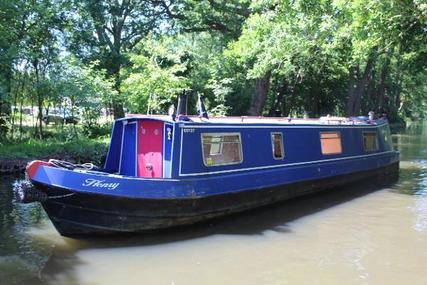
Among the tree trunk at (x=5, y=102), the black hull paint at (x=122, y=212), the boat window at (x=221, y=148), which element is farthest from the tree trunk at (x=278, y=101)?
the black hull paint at (x=122, y=212)

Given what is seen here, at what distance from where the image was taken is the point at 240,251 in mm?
8234

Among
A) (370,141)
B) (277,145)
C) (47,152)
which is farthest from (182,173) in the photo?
(370,141)

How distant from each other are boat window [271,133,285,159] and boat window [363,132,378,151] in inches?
193

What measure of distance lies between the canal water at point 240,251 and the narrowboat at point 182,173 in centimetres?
37

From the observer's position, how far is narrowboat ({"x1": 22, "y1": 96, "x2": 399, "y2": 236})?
822 cm

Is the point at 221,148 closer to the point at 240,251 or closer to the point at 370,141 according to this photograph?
the point at 240,251

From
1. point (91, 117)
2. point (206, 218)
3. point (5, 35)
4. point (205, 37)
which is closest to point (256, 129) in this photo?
point (206, 218)

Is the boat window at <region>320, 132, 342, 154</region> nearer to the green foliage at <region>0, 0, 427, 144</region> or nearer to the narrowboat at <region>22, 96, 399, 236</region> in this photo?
the narrowboat at <region>22, 96, 399, 236</region>

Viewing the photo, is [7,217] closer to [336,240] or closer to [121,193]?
[121,193]

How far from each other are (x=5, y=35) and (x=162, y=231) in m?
9.59

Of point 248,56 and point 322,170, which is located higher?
point 248,56

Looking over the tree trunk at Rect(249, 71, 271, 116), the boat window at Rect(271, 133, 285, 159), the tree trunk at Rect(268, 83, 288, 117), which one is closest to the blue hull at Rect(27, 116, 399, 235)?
the boat window at Rect(271, 133, 285, 159)

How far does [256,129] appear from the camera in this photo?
11047 millimetres

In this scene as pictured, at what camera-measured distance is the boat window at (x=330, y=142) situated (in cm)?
1341
